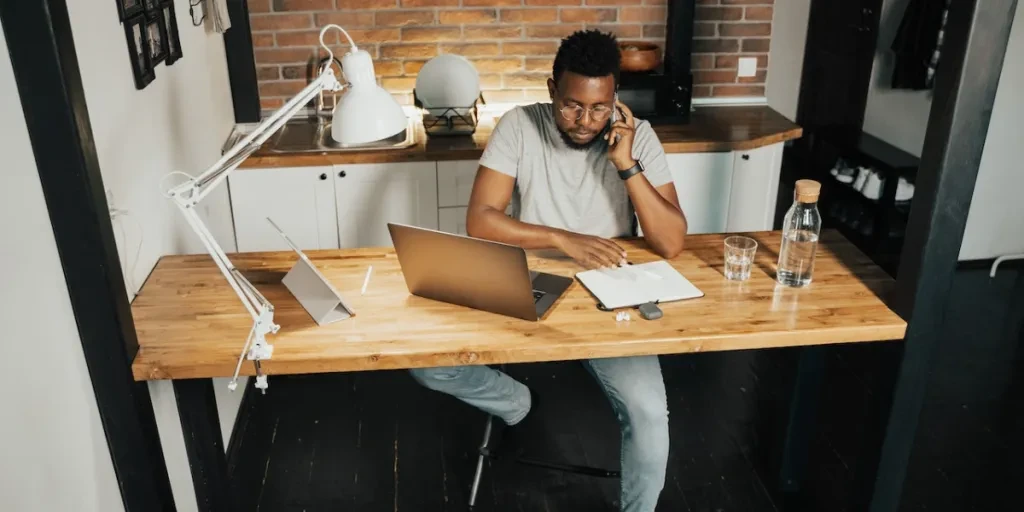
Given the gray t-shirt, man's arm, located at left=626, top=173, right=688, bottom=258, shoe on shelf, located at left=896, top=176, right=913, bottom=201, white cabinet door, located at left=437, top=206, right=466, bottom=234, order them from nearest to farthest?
man's arm, located at left=626, top=173, right=688, bottom=258 → the gray t-shirt → white cabinet door, located at left=437, top=206, right=466, bottom=234 → shoe on shelf, located at left=896, top=176, right=913, bottom=201

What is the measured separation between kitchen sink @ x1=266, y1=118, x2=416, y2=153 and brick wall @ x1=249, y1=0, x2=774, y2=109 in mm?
187

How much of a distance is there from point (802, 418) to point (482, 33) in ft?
6.49

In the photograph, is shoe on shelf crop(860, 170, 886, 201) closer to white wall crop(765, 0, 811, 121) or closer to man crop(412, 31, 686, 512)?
white wall crop(765, 0, 811, 121)

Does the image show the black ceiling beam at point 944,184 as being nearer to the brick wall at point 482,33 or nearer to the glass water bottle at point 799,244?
the glass water bottle at point 799,244

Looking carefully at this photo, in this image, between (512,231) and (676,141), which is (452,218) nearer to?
(676,141)

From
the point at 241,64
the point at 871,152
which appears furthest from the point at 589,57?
the point at 871,152

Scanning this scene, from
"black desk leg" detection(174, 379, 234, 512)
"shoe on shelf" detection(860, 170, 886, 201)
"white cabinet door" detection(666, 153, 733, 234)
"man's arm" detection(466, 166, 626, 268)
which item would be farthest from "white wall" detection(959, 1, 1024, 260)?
"black desk leg" detection(174, 379, 234, 512)

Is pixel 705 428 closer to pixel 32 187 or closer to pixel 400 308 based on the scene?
pixel 400 308

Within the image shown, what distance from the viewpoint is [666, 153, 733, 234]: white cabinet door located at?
10.3 feet

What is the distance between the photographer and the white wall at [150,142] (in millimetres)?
1709

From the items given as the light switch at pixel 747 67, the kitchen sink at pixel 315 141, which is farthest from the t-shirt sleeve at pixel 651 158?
the light switch at pixel 747 67

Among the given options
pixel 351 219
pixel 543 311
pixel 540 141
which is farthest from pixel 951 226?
pixel 351 219

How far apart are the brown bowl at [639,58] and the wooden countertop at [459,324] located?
1.48 metres

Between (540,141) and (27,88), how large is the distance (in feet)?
4.15
